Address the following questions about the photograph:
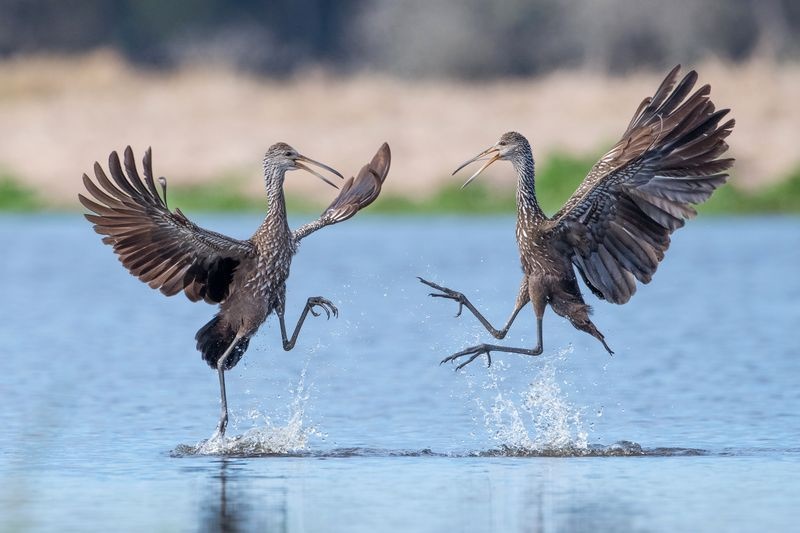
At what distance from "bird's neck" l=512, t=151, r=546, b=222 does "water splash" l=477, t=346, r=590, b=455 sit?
133 cm

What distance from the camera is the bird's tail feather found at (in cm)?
1179

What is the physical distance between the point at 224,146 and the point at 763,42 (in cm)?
1658

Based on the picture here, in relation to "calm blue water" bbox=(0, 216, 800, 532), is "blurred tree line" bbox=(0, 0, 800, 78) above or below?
above

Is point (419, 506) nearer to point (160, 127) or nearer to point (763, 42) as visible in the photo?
point (160, 127)

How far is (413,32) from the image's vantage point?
44969mm

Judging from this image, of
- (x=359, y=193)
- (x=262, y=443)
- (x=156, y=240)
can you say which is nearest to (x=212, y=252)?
(x=156, y=240)

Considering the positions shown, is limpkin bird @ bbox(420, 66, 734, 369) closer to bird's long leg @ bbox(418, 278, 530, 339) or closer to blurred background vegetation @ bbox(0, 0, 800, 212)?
bird's long leg @ bbox(418, 278, 530, 339)

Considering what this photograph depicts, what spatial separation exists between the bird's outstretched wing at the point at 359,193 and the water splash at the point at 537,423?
5.10 feet

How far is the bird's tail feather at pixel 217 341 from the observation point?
11789mm

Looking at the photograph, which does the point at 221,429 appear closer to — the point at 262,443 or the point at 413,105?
the point at 262,443

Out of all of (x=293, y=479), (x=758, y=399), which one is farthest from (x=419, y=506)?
(x=758, y=399)

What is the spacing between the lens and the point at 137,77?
3447 centimetres

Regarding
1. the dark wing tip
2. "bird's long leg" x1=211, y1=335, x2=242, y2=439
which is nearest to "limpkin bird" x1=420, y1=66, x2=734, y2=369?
the dark wing tip

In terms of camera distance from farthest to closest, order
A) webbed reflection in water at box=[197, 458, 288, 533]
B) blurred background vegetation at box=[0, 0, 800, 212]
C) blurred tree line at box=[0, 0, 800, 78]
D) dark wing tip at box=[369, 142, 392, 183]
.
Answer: blurred tree line at box=[0, 0, 800, 78] → blurred background vegetation at box=[0, 0, 800, 212] → dark wing tip at box=[369, 142, 392, 183] → webbed reflection in water at box=[197, 458, 288, 533]
